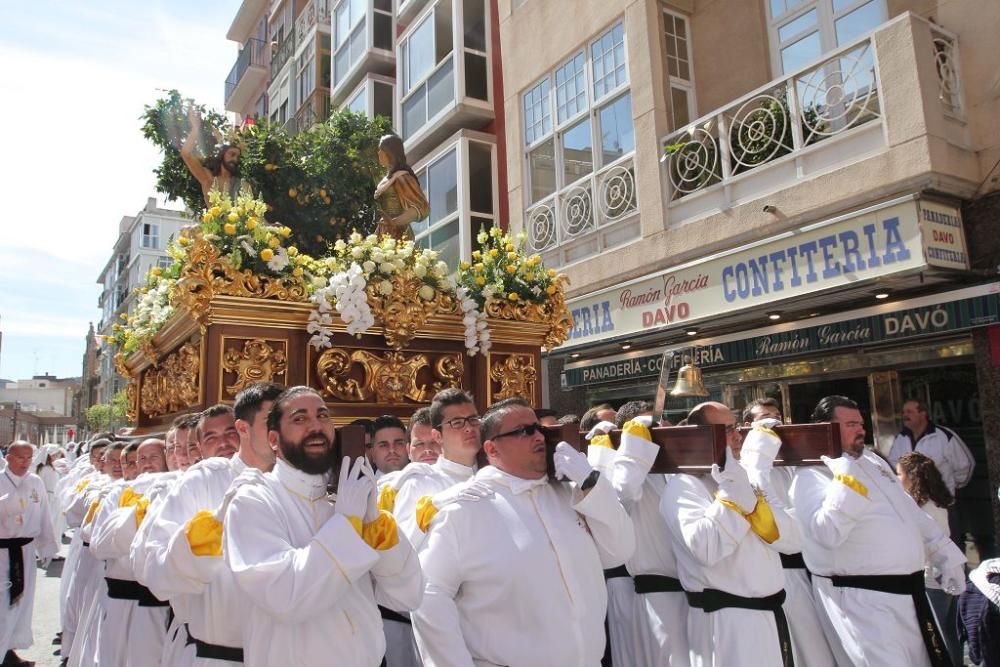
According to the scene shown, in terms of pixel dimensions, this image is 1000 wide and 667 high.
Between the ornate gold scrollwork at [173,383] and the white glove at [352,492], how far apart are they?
2173 millimetres

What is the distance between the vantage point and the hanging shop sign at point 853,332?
734 centimetres

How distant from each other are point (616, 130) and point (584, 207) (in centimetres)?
122

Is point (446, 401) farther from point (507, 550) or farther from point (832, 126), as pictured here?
point (832, 126)

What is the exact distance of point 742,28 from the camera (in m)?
10.3

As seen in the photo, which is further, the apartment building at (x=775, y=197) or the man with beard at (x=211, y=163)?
the apartment building at (x=775, y=197)

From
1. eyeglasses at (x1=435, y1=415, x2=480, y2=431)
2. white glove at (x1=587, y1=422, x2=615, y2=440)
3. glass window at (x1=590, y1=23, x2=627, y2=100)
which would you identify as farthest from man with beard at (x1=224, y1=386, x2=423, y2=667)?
glass window at (x1=590, y1=23, x2=627, y2=100)

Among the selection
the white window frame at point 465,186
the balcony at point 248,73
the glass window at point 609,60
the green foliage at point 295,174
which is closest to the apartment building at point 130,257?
the balcony at point 248,73

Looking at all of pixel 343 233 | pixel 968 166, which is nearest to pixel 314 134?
pixel 343 233

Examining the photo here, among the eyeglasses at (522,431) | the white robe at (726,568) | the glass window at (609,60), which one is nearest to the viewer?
the eyeglasses at (522,431)

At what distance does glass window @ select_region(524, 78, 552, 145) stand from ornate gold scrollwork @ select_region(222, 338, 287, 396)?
8.91m

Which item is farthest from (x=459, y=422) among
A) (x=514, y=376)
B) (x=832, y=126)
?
(x=832, y=126)

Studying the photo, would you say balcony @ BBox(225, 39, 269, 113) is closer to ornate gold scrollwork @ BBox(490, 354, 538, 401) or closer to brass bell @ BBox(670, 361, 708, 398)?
ornate gold scrollwork @ BBox(490, 354, 538, 401)

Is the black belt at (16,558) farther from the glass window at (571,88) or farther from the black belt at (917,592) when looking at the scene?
the glass window at (571,88)

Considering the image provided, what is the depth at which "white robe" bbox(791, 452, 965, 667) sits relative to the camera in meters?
4.06
